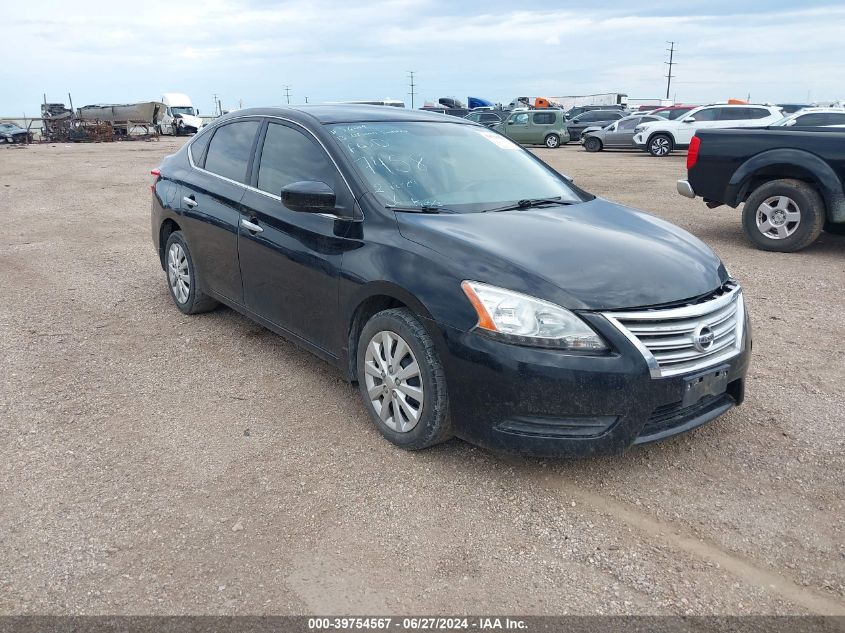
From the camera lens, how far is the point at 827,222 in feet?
26.2

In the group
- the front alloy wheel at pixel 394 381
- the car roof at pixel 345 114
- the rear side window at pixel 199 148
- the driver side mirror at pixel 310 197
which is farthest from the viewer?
the rear side window at pixel 199 148

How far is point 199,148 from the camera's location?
5.42m

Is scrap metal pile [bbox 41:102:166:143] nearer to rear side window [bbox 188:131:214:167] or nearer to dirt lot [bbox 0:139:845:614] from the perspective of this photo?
rear side window [bbox 188:131:214:167]

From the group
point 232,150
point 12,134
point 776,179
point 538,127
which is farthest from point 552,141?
point 12,134

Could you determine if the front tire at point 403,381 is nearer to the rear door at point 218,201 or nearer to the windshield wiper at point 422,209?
the windshield wiper at point 422,209

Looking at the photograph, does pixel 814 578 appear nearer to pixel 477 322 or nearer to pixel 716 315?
pixel 716 315

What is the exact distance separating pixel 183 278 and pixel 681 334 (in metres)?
4.00

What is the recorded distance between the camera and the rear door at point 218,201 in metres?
4.73

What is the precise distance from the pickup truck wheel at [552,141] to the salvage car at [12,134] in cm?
2927

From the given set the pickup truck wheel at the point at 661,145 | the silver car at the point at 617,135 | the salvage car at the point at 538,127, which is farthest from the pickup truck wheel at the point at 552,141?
the pickup truck wheel at the point at 661,145

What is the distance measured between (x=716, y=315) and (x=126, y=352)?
390 cm

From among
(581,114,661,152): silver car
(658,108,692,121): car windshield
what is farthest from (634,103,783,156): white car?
(658,108,692,121): car windshield

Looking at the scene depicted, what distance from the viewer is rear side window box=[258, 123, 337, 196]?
159 inches

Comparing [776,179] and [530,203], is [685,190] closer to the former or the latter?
[776,179]
